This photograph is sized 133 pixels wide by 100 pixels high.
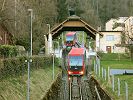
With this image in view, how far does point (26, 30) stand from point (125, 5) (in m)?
67.2

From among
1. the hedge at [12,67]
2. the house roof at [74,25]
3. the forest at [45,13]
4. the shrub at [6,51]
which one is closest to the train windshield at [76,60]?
the forest at [45,13]

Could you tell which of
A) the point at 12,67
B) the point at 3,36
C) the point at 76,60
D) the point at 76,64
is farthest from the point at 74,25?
the point at 12,67

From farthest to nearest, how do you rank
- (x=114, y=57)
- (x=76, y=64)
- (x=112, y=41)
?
1. (x=112, y=41)
2. (x=114, y=57)
3. (x=76, y=64)

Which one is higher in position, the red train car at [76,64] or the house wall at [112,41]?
the house wall at [112,41]

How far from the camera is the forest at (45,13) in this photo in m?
56.3

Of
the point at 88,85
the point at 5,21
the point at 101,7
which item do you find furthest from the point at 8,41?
the point at 101,7

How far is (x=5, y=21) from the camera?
178 ft

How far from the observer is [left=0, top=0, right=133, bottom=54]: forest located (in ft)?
185

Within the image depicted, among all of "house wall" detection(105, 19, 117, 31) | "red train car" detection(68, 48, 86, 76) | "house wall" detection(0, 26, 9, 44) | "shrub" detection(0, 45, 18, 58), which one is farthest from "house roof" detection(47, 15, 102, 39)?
"house wall" detection(105, 19, 117, 31)

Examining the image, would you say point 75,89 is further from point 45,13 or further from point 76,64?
point 45,13

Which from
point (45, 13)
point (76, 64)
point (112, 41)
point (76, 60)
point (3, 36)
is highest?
point (45, 13)

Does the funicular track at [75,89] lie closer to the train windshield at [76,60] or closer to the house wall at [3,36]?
the train windshield at [76,60]

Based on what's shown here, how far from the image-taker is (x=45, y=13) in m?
98.6

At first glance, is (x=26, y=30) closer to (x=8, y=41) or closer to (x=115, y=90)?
(x=8, y=41)
